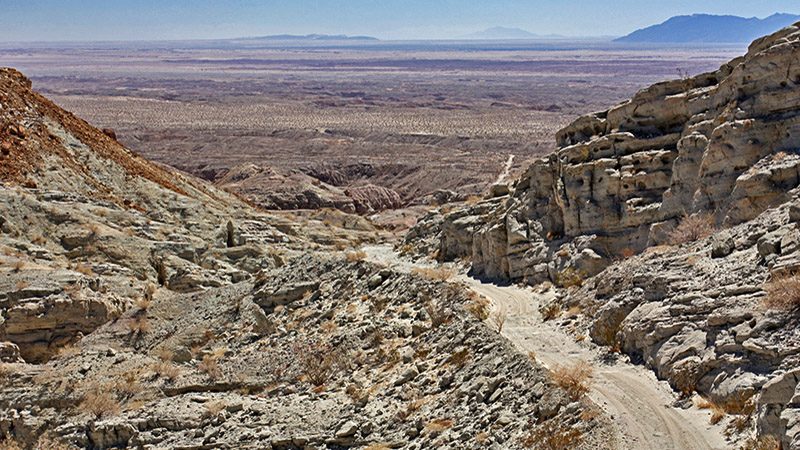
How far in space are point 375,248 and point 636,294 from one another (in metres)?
18.4

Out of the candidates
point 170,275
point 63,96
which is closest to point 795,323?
point 170,275

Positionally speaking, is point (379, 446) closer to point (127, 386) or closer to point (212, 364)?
point (212, 364)

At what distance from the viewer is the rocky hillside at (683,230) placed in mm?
13734

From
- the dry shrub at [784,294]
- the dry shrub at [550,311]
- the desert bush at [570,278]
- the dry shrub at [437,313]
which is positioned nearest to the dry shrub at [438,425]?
the dry shrub at [437,313]

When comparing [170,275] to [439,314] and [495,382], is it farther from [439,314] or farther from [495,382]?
[495,382]

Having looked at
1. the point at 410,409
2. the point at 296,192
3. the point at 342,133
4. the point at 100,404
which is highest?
the point at 410,409

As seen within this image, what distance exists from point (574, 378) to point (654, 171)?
1105 cm

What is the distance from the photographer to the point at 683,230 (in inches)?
815

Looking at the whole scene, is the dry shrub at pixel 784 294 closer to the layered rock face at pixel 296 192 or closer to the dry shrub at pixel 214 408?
the dry shrub at pixel 214 408

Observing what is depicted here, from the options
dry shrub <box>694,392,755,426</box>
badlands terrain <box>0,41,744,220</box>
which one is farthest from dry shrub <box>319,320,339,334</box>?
badlands terrain <box>0,41,744,220</box>

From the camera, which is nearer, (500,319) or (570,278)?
(500,319)

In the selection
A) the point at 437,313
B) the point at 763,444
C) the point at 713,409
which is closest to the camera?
the point at 763,444

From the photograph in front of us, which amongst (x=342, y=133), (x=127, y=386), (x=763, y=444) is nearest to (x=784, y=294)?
(x=763, y=444)

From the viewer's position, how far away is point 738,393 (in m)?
12.9
